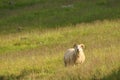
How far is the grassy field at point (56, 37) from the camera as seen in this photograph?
50.7 feet

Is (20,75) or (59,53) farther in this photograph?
(59,53)

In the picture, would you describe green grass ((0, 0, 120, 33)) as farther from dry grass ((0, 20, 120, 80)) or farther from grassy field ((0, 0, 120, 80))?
dry grass ((0, 20, 120, 80))

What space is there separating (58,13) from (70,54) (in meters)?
21.1

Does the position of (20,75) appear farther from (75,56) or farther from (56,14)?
(56,14)

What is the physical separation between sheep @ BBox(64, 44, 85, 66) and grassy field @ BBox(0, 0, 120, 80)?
1.29 feet

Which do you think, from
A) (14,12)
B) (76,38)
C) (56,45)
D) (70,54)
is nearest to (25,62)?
(70,54)

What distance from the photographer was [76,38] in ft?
97.3

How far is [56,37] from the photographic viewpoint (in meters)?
30.7

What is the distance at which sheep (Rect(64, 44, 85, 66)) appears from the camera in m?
18.7

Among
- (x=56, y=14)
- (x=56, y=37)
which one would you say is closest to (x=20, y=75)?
(x=56, y=37)

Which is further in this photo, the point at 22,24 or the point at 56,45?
the point at 22,24

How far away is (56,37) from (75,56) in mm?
11804

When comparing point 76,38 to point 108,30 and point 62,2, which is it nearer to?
point 108,30

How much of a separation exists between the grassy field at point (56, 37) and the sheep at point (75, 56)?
393 millimetres
